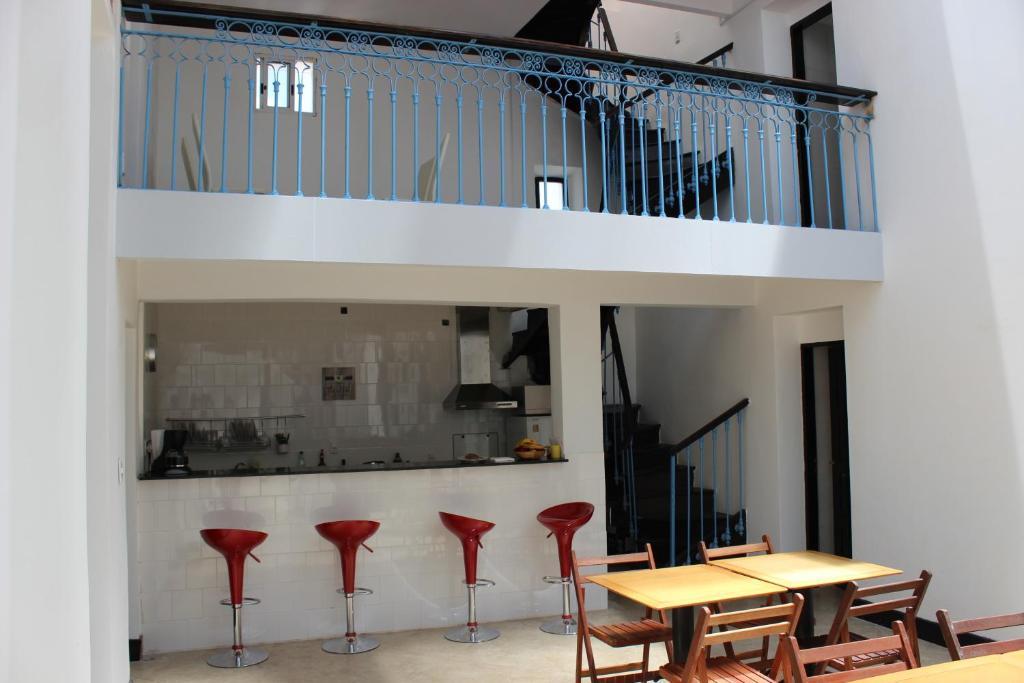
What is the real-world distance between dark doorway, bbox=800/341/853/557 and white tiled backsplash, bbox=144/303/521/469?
3.18 m

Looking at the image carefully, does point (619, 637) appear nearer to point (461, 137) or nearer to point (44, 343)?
point (44, 343)

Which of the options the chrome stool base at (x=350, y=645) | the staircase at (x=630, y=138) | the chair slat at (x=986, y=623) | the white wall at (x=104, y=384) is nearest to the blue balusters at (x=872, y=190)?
the staircase at (x=630, y=138)

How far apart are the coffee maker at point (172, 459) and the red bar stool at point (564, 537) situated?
259 centimetres

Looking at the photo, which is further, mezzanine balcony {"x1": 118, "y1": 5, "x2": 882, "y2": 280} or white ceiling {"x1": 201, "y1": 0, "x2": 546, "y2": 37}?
white ceiling {"x1": 201, "y1": 0, "x2": 546, "y2": 37}

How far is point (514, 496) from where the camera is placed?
A: 254 inches

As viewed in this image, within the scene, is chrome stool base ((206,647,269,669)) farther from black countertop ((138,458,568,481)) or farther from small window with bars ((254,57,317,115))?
small window with bars ((254,57,317,115))

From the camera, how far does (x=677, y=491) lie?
25.7 ft

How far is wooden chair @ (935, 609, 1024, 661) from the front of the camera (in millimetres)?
3340

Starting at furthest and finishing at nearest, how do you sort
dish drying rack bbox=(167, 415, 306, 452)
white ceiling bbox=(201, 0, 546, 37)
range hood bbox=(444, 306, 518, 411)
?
range hood bbox=(444, 306, 518, 411), white ceiling bbox=(201, 0, 546, 37), dish drying rack bbox=(167, 415, 306, 452)

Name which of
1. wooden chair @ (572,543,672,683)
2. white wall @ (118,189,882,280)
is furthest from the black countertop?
white wall @ (118,189,882,280)

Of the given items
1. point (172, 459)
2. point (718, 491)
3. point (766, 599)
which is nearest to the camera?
point (766, 599)

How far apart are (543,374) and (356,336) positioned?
1.94m

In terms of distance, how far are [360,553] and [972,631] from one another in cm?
401

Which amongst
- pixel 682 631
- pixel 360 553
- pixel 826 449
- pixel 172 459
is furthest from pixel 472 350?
pixel 682 631
